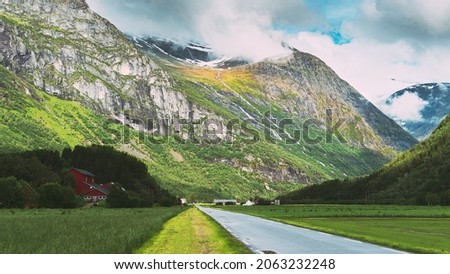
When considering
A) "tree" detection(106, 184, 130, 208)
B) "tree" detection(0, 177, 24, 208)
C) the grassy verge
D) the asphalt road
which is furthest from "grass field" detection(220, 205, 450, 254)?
"tree" detection(106, 184, 130, 208)

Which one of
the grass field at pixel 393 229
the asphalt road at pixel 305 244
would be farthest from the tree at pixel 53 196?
the asphalt road at pixel 305 244

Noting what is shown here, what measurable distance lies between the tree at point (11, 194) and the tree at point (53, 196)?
20.4ft

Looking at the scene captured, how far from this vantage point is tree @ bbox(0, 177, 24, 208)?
371 feet

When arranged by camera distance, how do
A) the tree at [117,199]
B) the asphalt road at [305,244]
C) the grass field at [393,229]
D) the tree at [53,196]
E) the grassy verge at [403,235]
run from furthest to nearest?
the tree at [117,199] < the tree at [53,196] < the grass field at [393,229] < the grassy verge at [403,235] < the asphalt road at [305,244]

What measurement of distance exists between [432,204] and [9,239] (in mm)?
187965

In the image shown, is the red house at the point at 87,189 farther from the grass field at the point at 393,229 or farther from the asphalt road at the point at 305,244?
the asphalt road at the point at 305,244

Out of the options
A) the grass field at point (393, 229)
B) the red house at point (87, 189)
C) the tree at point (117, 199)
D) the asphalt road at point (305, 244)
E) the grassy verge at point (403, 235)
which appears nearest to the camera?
the asphalt road at point (305, 244)

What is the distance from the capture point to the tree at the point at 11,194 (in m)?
113
